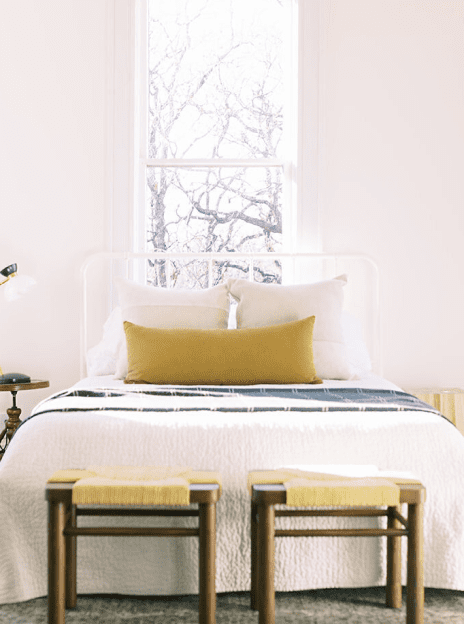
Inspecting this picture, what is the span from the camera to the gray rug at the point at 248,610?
168cm

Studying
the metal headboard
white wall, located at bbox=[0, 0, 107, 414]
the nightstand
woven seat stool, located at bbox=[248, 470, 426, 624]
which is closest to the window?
the metal headboard

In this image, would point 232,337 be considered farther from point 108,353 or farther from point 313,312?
point 108,353

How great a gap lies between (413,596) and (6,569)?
1042 millimetres

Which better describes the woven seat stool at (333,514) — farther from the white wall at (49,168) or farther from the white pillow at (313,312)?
the white wall at (49,168)

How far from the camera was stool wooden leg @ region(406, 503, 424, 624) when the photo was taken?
5.00 feet

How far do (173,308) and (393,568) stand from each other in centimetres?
150

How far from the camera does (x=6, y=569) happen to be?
1.70 m

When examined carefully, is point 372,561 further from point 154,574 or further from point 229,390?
point 229,390

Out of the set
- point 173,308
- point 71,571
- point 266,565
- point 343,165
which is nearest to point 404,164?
point 343,165

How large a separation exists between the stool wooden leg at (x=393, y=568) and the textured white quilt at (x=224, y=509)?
40 mm

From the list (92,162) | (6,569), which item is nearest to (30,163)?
(92,162)

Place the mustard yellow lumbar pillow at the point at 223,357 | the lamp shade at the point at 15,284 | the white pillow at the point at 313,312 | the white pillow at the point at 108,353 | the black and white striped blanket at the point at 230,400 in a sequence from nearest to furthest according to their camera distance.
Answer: the black and white striped blanket at the point at 230,400 → the mustard yellow lumbar pillow at the point at 223,357 → the white pillow at the point at 313,312 → the white pillow at the point at 108,353 → the lamp shade at the point at 15,284

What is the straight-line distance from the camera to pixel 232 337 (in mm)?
2561

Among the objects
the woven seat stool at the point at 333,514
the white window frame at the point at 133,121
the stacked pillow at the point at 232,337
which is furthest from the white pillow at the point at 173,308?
the woven seat stool at the point at 333,514
